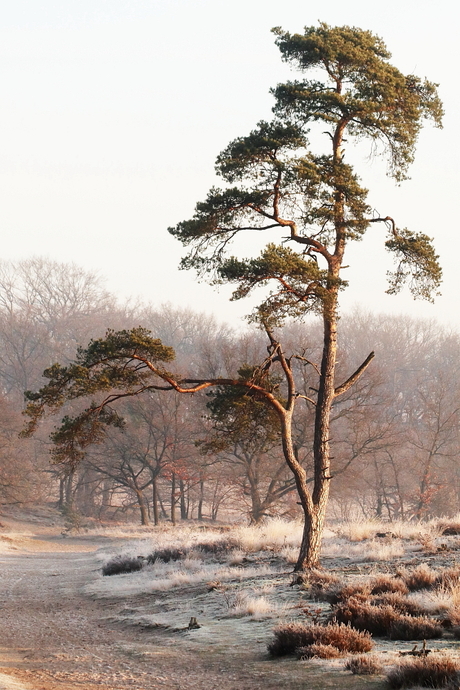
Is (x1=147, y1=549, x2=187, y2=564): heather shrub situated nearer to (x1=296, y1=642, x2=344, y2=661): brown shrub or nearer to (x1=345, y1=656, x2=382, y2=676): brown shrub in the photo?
(x1=296, y1=642, x2=344, y2=661): brown shrub

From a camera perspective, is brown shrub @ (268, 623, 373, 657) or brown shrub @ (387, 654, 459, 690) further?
brown shrub @ (268, 623, 373, 657)

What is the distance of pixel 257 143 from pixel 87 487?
44.5 metres

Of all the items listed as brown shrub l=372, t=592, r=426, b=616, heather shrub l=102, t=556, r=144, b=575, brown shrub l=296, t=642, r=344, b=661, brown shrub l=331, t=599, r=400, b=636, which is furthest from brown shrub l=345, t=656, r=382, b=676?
heather shrub l=102, t=556, r=144, b=575

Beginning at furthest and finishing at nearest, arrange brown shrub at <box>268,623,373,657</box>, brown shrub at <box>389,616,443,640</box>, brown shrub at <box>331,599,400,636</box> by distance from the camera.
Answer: brown shrub at <box>331,599,400,636</box> < brown shrub at <box>389,616,443,640</box> < brown shrub at <box>268,623,373,657</box>

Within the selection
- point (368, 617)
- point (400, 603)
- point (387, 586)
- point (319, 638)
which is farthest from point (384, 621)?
point (387, 586)

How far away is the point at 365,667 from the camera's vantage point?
7.14 meters

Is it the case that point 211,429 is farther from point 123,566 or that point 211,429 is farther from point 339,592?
point 339,592

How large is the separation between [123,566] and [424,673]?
1468 centimetres

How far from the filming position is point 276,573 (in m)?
14.8

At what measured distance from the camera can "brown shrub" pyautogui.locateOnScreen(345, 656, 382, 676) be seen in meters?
7.12

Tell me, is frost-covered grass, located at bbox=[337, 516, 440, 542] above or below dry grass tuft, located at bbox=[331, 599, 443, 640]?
below

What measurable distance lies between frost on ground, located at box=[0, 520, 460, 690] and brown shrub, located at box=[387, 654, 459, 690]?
0.40 meters

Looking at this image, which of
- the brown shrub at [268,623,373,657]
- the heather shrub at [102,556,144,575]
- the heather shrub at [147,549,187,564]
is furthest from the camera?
the heather shrub at [102,556,144,575]

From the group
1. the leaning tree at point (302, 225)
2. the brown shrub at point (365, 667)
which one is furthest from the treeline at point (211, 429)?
the brown shrub at point (365, 667)
